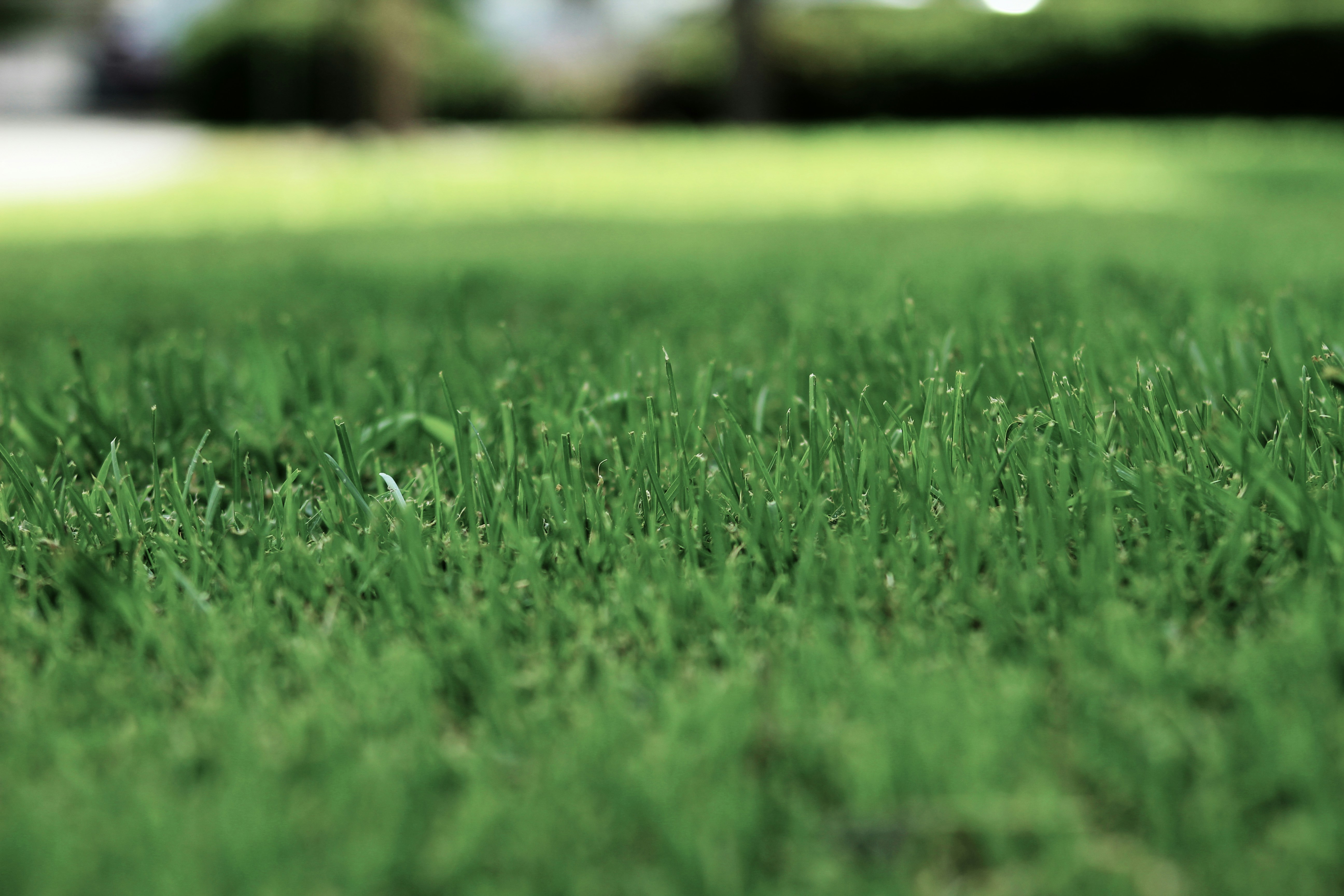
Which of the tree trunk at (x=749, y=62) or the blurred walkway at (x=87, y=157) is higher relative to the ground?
the tree trunk at (x=749, y=62)

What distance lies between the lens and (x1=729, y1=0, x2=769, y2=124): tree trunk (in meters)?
18.0

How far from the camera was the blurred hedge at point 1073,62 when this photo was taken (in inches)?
726

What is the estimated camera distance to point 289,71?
21047 mm

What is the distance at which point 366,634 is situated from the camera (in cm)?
129

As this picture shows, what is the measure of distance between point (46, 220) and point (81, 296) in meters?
3.61

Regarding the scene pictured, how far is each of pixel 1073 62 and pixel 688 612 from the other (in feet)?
64.3

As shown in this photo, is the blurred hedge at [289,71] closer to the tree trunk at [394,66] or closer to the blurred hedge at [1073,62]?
the blurred hedge at [1073,62]

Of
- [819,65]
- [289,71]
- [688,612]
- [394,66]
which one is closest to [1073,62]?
[819,65]

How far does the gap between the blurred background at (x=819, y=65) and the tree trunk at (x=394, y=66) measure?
0.21m

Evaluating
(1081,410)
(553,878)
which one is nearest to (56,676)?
(553,878)

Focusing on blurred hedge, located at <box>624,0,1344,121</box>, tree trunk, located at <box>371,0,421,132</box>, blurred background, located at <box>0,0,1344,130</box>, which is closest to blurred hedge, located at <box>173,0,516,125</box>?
blurred background, located at <box>0,0,1344,130</box>

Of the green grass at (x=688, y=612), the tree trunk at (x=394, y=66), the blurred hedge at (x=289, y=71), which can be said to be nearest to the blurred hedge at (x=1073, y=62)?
the blurred hedge at (x=289, y=71)

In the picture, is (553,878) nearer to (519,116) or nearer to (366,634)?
(366,634)

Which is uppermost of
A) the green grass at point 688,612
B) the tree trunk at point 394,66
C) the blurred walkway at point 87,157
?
the tree trunk at point 394,66
